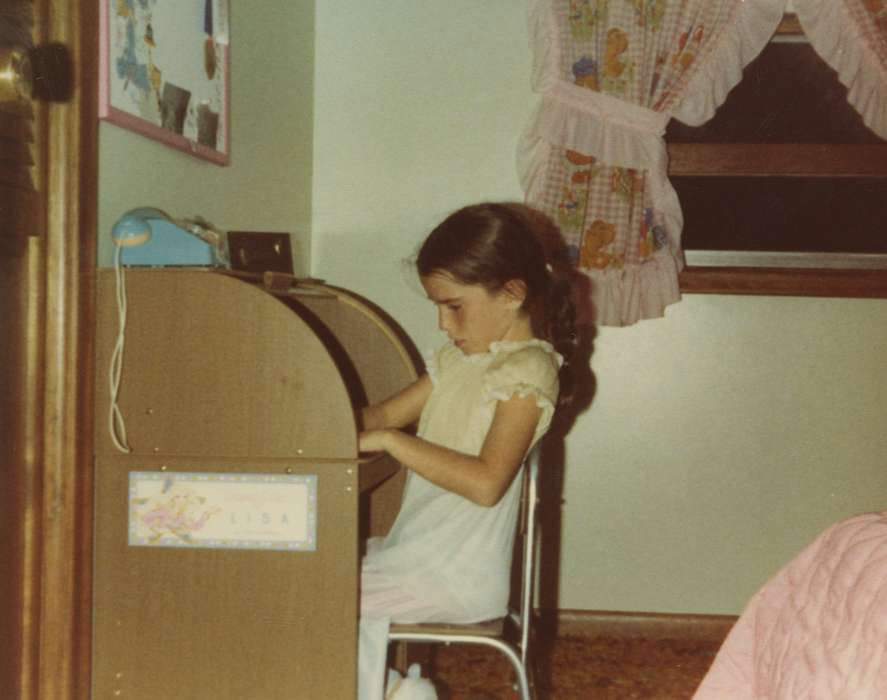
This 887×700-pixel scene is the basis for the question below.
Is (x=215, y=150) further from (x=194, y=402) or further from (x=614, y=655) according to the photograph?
(x=614, y=655)

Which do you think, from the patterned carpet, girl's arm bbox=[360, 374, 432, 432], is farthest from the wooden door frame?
the patterned carpet

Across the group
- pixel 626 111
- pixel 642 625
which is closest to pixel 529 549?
pixel 642 625

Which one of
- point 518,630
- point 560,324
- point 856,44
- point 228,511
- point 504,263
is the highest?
point 856,44

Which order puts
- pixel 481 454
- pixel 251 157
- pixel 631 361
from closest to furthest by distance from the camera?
1. pixel 481 454
2. pixel 251 157
3. pixel 631 361

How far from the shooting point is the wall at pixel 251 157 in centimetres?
158

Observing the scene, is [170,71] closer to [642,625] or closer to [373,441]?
[373,441]

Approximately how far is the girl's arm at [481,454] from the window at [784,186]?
1.24 meters

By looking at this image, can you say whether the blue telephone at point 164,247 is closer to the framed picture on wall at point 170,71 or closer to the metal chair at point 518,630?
the framed picture on wall at point 170,71

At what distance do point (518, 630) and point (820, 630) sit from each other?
1.81 ft

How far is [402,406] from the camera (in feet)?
5.98

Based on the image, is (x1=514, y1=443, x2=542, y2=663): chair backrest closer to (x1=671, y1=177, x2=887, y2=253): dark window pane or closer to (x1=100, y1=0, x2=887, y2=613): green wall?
(x1=100, y1=0, x2=887, y2=613): green wall

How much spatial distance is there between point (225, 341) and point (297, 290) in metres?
0.40

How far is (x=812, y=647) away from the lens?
1256mm

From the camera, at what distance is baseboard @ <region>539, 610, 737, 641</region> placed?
268 cm
